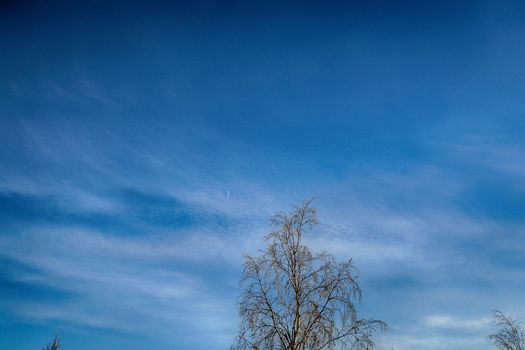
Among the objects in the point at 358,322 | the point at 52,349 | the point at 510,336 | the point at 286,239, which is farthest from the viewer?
the point at 52,349

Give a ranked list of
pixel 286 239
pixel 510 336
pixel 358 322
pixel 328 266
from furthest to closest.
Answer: pixel 510 336 → pixel 286 239 → pixel 328 266 → pixel 358 322

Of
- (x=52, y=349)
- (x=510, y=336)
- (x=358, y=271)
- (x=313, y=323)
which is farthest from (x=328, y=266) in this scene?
(x=52, y=349)

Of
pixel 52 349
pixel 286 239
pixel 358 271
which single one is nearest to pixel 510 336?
pixel 358 271

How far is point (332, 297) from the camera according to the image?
1287 centimetres

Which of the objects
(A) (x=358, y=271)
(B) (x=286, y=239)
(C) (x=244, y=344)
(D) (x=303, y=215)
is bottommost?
(C) (x=244, y=344)

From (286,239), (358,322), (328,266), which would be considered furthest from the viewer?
(286,239)

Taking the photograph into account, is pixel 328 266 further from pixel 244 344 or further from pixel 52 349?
pixel 52 349

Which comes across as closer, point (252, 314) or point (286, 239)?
point (252, 314)

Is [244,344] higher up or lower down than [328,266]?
lower down

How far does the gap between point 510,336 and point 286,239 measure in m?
18.2

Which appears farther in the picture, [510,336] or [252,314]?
[510,336]

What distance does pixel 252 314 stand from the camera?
42.3 feet

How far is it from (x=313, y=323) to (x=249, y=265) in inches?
115

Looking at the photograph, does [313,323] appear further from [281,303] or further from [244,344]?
[244,344]
